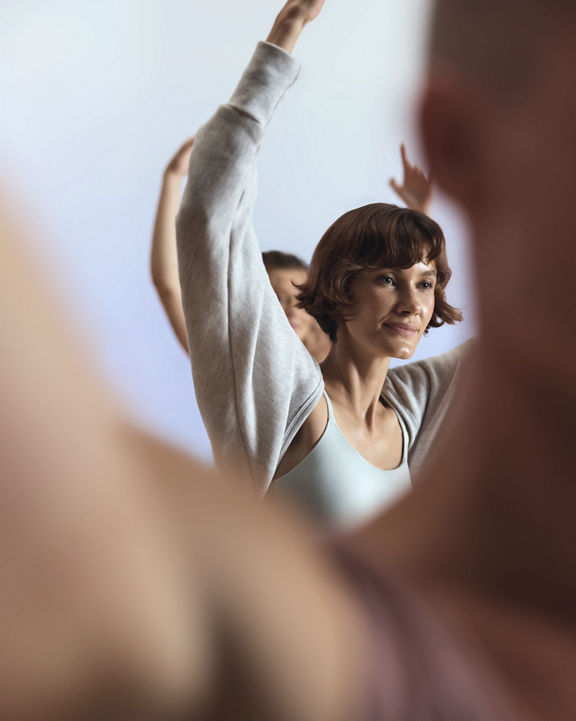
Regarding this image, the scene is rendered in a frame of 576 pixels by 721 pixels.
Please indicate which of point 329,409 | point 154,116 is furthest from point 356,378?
point 154,116

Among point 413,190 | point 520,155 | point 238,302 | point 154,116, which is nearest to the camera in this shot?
point 520,155

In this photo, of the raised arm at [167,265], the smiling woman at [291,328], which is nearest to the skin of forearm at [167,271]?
the raised arm at [167,265]

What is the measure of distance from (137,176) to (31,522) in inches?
27.1

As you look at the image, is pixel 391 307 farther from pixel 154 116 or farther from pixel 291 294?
pixel 154 116

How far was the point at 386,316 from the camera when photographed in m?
0.31

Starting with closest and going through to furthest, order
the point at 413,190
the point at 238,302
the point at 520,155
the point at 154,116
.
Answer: the point at 520,155 < the point at 238,302 < the point at 413,190 < the point at 154,116

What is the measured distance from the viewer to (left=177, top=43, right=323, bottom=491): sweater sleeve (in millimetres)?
256

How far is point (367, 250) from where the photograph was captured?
302 mm

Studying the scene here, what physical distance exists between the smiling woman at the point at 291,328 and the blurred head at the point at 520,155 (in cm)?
19

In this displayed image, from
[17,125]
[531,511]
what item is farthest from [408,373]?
[17,125]

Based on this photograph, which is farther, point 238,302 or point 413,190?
point 413,190

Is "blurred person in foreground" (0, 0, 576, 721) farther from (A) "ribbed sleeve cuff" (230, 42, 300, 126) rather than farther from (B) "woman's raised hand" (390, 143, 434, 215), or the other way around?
(B) "woman's raised hand" (390, 143, 434, 215)

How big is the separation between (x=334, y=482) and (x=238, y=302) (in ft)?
0.24

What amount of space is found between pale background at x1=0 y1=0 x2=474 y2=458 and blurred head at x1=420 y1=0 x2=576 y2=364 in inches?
20.1
